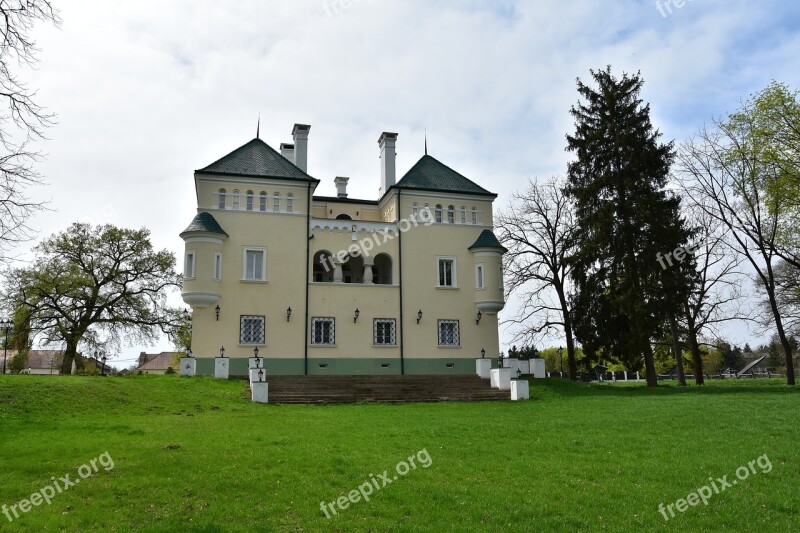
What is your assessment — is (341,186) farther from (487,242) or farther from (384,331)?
(384,331)

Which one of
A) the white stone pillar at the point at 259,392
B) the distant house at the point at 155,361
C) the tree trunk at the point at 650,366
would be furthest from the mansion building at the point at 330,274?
the distant house at the point at 155,361

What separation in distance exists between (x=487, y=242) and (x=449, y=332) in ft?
16.4

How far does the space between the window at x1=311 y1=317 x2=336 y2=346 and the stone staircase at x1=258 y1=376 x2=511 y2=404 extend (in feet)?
11.3

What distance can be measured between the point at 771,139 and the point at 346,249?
19.7m

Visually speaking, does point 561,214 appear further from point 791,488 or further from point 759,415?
point 791,488

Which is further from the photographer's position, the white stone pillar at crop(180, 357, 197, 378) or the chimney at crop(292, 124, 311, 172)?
the chimney at crop(292, 124, 311, 172)

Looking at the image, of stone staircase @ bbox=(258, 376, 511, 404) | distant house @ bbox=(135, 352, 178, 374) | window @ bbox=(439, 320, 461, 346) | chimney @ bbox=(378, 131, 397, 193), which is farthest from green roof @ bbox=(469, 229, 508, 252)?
distant house @ bbox=(135, 352, 178, 374)

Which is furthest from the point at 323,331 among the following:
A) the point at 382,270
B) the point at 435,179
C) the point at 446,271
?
the point at 435,179

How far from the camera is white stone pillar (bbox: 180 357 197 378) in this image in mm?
Answer: 25517

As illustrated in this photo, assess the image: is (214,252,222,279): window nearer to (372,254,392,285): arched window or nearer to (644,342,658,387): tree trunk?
(372,254,392,285): arched window

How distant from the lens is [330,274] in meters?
33.5

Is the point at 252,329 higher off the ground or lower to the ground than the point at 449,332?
higher

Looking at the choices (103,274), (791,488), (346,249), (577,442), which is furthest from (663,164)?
(103,274)

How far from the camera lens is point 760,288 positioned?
40.8 meters
